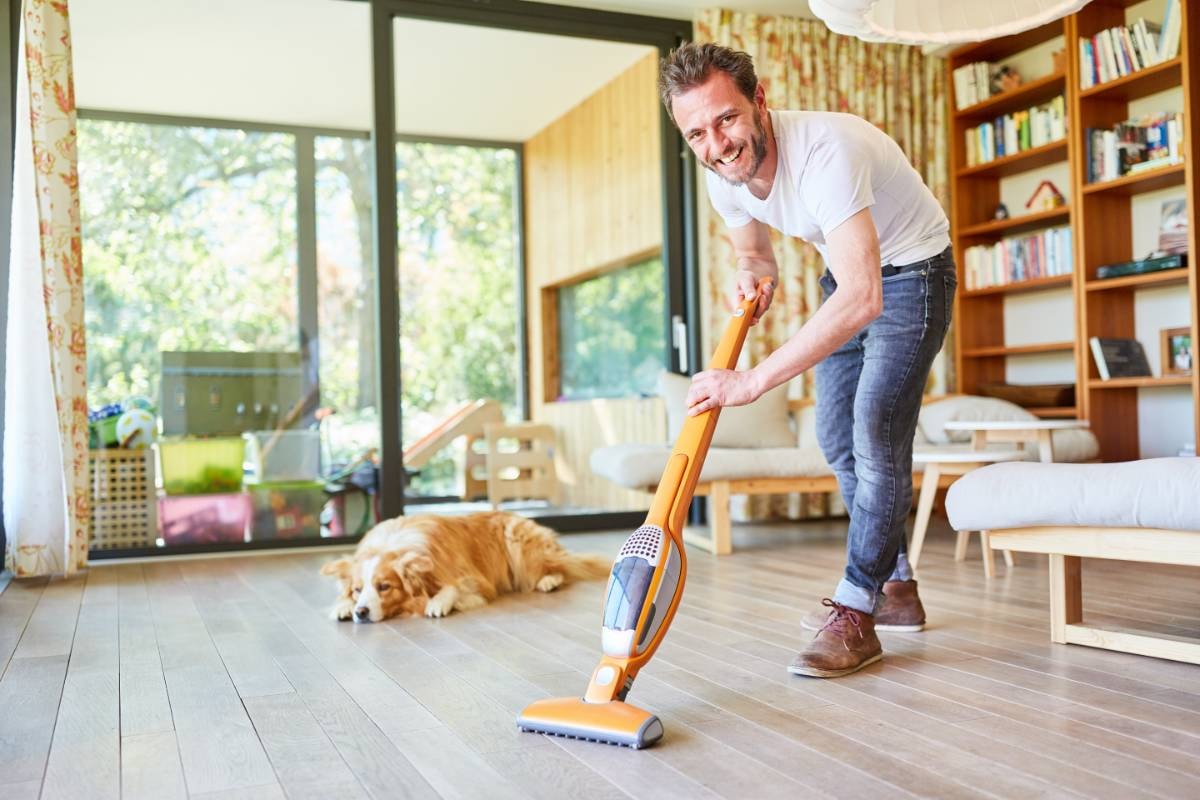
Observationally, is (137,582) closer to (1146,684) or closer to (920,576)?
(920,576)

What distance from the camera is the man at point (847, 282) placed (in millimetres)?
1775

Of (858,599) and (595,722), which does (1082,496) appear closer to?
(858,599)

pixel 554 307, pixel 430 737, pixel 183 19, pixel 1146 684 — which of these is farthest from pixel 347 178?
pixel 1146 684

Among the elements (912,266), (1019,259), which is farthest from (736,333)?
(1019,259)

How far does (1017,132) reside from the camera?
5008mm

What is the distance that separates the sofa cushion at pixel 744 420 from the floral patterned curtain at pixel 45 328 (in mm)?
2340

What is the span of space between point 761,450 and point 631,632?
272cm

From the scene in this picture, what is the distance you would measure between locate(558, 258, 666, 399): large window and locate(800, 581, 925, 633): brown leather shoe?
2794 millimetres

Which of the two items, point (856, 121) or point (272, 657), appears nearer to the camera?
point (856, 121)

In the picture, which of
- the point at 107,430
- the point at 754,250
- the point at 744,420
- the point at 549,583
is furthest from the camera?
the point at 744,420

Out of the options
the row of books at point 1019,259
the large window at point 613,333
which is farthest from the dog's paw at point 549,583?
the row of books at point 1019,259

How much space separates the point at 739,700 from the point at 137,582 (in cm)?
250

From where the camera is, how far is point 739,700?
1839 mm

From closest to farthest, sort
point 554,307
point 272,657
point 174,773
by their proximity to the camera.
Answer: point 174,773
point 272,657
point 554,307
